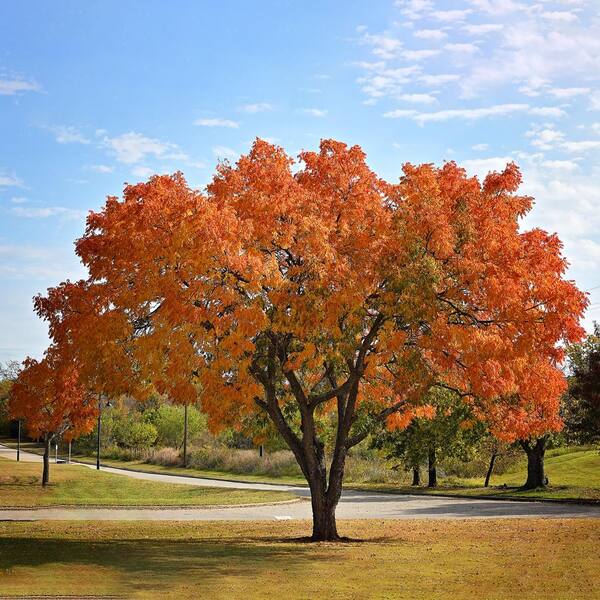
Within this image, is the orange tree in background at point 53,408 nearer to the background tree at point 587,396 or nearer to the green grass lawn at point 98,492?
the green grass lawn at point 98,492

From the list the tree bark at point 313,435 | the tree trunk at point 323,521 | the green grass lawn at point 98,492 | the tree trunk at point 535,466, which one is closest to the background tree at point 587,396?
the tree trunk at point 535,466

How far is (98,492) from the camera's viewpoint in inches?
1678

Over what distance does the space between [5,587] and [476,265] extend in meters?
11.8

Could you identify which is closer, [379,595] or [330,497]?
[379,595]

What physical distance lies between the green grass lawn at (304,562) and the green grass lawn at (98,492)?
12.0m

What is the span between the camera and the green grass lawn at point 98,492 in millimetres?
38531

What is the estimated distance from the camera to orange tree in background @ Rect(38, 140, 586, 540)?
1834cm

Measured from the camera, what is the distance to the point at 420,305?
714 inches

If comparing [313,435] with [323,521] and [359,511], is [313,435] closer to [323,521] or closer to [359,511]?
[323,521]

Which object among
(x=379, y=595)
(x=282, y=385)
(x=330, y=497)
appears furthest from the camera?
(x=282, y=385)

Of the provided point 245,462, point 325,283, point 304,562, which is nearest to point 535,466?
point 245,462

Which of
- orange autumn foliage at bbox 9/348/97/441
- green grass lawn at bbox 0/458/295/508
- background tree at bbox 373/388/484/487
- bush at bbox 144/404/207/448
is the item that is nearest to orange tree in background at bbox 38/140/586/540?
orange autumn foliage at bbox 9/348/97/441

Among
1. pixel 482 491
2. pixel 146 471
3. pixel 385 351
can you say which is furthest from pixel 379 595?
pixel 146 471

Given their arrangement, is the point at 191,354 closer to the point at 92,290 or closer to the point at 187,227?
the point at 187,227
